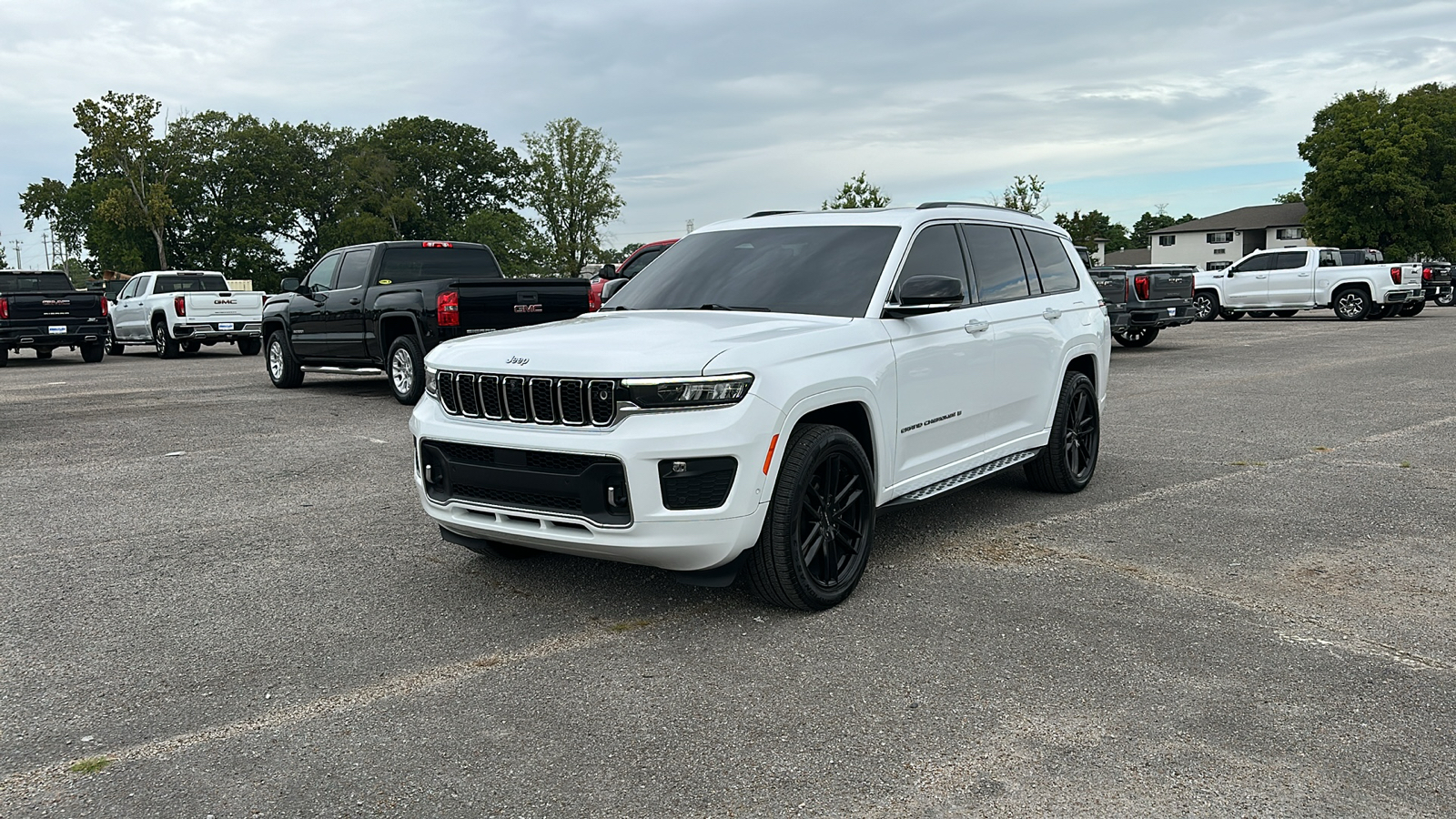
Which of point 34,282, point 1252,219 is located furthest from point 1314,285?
point 1252,219

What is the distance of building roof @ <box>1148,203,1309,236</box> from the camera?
301 ft

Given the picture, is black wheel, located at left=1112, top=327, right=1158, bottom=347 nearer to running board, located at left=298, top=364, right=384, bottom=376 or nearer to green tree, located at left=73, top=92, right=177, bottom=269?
running board, located at left=298, top=364, right=384, bottom=376

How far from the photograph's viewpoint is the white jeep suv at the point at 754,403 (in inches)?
170

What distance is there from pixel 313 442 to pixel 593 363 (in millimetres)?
6321

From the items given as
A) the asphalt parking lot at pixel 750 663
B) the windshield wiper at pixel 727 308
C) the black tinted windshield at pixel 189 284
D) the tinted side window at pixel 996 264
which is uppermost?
the black tinted windshield at pixel 189 284

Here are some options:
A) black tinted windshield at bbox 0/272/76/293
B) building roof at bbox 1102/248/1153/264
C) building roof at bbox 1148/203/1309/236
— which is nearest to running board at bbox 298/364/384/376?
black tinted windshield at bbox 0/272/76/293

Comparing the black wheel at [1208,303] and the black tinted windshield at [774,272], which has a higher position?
the black tinted windshield at [774,272]

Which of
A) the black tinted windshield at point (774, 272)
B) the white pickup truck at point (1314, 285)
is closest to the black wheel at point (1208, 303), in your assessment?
the white pickup truck at point (1314, 285)

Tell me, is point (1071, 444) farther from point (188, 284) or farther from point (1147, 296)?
point (188, 284)

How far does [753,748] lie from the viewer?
3482mm

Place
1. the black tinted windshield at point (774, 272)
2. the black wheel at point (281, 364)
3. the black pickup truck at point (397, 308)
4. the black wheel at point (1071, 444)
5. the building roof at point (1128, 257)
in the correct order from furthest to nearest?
the building roof at point (1128, 257) < the black wheel at point (281, 364) < the black pickup truck at point (397, 308) < the black wheel at point (1071, 444) < the black tinted windshield at point (774, 272)

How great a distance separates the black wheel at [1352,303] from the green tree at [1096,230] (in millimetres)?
43377

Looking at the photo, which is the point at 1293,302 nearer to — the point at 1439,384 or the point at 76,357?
the point at 1439,384

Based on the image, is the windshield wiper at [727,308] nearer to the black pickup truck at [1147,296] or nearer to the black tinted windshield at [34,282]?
the black pickup truck at [1147,296]
